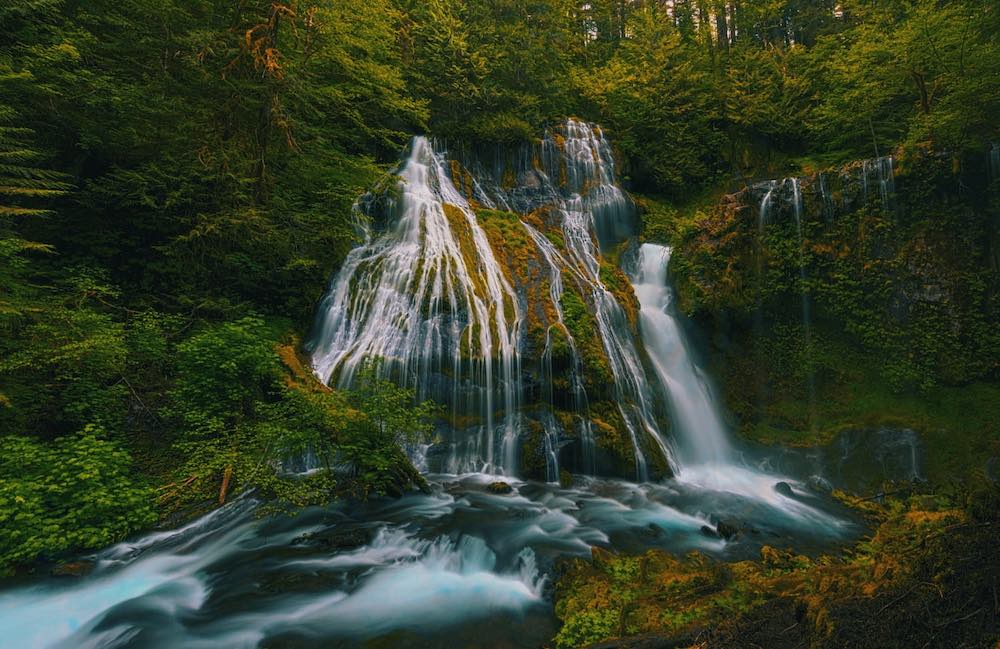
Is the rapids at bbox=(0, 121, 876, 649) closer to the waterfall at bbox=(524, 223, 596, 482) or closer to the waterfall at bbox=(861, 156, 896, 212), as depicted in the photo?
the waterfall at bbox=(524, 223, 596, 482)

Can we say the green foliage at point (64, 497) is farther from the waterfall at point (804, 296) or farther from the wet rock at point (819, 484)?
the waterfall at point (804, 296)

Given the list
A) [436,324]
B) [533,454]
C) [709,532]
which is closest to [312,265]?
[436,324]

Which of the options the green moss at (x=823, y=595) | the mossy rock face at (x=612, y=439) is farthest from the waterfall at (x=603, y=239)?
the green moss at (x=823, y=595)

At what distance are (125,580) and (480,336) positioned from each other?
6511 mm

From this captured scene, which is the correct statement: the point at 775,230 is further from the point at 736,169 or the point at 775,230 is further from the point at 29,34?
the point at 29,34

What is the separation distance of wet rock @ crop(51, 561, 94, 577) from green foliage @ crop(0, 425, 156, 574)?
184mm

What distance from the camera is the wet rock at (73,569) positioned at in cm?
462

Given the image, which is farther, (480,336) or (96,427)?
(480,336)

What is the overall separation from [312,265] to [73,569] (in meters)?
6.87

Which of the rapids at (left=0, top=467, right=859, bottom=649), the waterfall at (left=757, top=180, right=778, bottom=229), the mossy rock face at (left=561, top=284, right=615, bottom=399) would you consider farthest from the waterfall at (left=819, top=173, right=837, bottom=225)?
the rapids at (left=0, top=467, right=859, bottom=649)

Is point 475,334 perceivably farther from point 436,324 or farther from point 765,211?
point 765,211

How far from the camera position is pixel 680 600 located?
3508 millimetres

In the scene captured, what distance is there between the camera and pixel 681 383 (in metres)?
12.0

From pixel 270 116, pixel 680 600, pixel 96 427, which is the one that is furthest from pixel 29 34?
pixel 680 600
